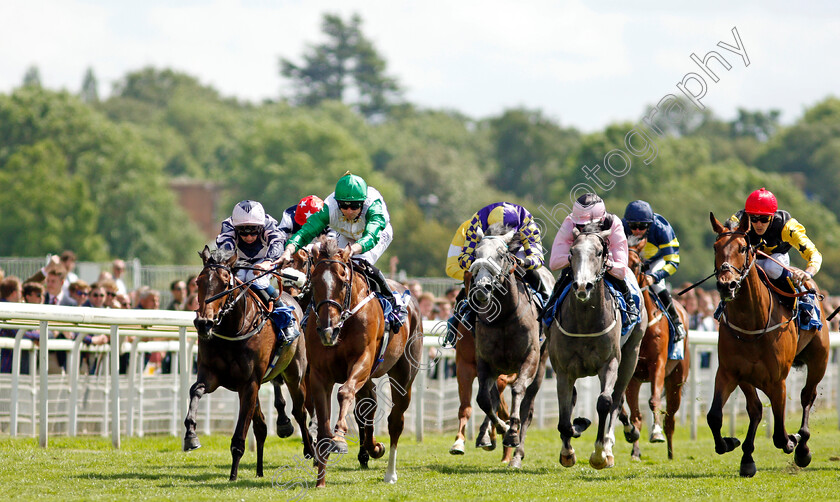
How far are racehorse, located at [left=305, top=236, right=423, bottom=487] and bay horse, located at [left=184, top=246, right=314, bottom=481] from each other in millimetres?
411

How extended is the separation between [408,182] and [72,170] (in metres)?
28.1

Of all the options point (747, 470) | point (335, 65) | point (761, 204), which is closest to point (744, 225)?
point (761, 204)

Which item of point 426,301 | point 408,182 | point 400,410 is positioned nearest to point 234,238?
point 400,410

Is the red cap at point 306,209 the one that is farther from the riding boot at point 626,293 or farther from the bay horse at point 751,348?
the bay horse at point 751,348

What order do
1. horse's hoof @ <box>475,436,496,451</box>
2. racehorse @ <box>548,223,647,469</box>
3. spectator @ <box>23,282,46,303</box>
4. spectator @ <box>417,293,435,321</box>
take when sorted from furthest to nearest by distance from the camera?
spectator @ <box>417,293,435,321</box>
spectator @ <box>23,282,46,303</box>
horse's hoof @ <box>475,436,496,451</box>
racehorse @ <box>548,223,647,469</box>

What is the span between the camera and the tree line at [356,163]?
56.5 meters

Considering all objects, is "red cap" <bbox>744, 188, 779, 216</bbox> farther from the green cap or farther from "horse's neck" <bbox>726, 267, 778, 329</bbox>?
the green cap

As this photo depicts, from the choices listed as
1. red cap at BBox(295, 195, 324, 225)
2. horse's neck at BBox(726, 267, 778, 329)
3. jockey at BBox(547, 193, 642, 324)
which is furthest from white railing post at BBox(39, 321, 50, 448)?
horse's neck at BBox(726, 267, 778, 329)

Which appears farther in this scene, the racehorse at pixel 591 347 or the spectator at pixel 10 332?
the spectator at pixel 10 332

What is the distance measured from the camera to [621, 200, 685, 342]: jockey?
10984mm

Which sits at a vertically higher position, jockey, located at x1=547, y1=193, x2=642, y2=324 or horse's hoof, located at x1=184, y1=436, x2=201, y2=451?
jockey, located at x1=547, y1=193, x2=642, y2=324

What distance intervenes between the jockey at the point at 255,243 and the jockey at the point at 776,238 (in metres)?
3.83

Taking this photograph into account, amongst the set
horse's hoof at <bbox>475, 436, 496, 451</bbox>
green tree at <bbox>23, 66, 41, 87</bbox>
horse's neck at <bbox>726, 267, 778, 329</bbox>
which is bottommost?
horse's hoof at <bbox>475, 436, 496, 451</bbox>

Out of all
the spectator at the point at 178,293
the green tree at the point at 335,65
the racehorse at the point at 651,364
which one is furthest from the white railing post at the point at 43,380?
the green tree at the point at 335,65
